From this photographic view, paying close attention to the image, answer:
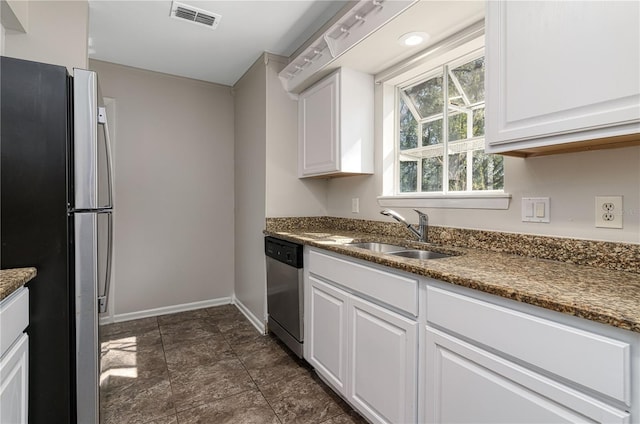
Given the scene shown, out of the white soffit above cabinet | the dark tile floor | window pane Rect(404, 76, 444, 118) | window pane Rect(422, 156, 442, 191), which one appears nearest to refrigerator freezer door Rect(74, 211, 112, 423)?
the dark tile floor

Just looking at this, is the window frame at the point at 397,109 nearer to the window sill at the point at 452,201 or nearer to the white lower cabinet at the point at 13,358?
the window sill at the point at 452,201

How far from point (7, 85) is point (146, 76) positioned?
214 centimetres

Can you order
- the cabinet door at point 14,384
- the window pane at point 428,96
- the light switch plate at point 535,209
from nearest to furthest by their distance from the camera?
the cabinet door at point 14,384 → the light switch plate at point 535,209 → the window pane at point 428,96

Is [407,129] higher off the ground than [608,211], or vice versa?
[407,129]

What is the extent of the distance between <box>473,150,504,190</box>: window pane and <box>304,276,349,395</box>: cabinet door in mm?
1013

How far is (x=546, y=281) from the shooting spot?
1.03 meters

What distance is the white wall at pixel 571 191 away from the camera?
119cm

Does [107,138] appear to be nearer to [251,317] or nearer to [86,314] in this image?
[86,314]

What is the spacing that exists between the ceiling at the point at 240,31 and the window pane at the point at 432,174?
0.71 meters

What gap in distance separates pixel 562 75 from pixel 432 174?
3.74ft

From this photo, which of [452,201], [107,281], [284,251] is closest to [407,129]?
[452,201]

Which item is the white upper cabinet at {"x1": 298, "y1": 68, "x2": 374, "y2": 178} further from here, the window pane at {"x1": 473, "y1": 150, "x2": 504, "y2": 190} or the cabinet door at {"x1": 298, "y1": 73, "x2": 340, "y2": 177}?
the window pane at {"x1": 473, "y1": 150, "x2": 504, "y2": 190}

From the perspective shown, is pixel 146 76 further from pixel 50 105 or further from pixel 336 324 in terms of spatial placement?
pixel 336 324

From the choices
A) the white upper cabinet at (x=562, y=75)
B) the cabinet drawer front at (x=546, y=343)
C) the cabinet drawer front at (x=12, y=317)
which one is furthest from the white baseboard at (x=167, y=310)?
the white upper cabinet at (x=562, y=75)
